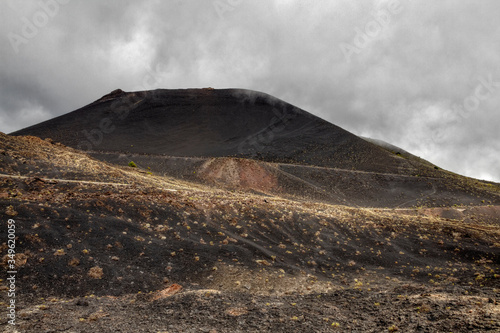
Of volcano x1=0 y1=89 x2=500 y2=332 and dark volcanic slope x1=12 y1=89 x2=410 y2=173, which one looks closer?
volcano x1=0 y1=89 x2=500 y2=332

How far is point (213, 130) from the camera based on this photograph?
67.0 m

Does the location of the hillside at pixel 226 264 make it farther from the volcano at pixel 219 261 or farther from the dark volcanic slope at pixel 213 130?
the dark volcanic slope at pixel 213 130

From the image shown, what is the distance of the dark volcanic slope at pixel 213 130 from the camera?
53.6 metres

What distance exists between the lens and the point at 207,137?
211 ft

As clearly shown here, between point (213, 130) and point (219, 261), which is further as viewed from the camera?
point (213, 130)

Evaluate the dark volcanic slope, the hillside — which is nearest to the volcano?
the hillside

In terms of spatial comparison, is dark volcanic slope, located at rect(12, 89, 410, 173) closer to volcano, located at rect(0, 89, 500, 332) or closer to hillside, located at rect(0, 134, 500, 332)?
volcano, located at rect(0, 89, 500, 332)

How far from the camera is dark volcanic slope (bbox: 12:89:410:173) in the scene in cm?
5359

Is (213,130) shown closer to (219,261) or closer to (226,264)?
(219,261)

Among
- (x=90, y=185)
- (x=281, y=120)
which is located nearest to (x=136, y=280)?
(x=90, y=185)

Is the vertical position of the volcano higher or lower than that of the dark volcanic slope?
lower

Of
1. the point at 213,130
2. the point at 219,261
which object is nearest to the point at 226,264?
the point at 219,261

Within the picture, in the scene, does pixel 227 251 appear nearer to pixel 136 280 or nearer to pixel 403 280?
pixel 136 280

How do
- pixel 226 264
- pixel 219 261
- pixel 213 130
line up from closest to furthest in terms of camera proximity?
pixel 226 264 < pixel 219 261 < pixel 213 130
